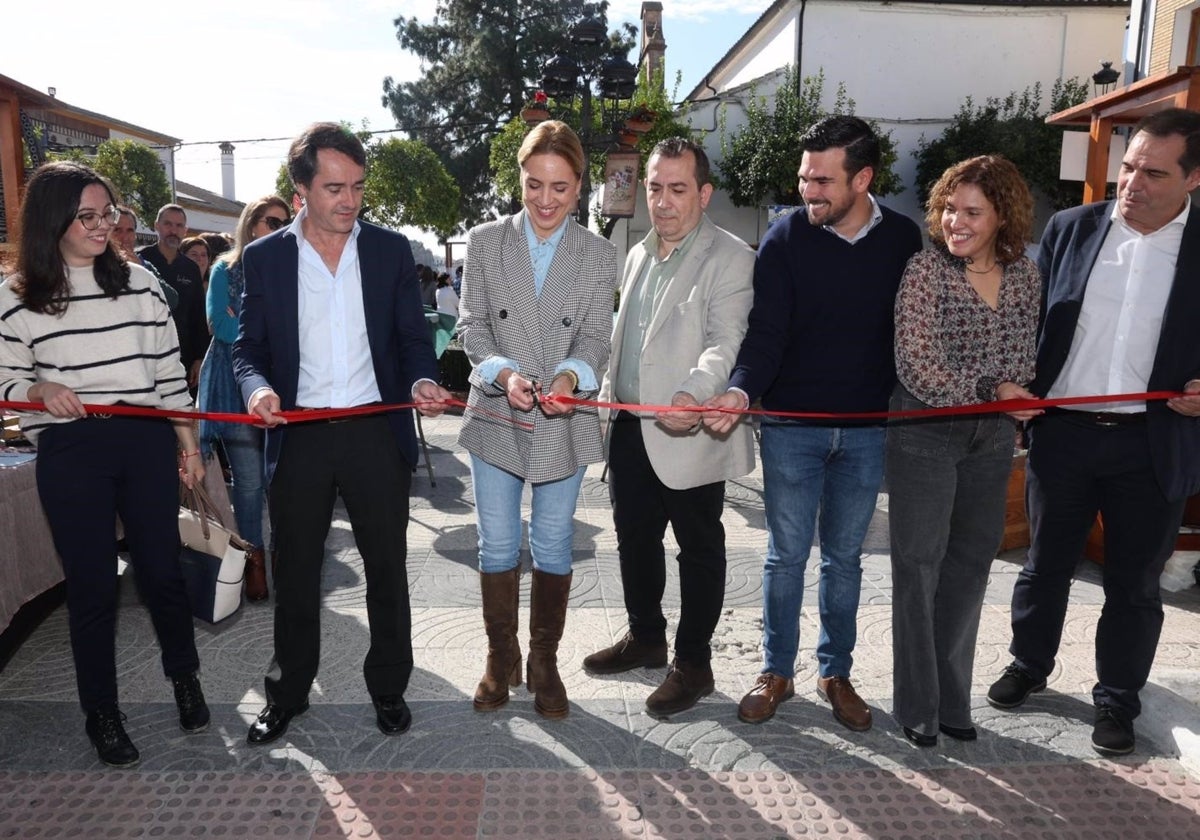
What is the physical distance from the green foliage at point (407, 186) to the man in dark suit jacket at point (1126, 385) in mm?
28727

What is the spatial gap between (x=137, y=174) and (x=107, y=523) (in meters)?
37.1

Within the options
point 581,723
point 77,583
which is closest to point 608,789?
point 581,723

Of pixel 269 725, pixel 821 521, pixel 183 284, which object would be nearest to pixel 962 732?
pixel 821 521

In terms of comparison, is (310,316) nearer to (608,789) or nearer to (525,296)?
(525,296)

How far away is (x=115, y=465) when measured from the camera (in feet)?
9.75

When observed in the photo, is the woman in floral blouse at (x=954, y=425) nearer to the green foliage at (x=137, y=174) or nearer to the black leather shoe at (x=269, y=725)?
the black leather shoe at (x=269, y=725)

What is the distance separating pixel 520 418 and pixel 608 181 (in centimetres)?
769

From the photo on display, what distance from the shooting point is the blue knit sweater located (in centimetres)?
306

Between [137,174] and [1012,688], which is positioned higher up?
[137,174]

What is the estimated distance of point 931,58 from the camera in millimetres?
21219

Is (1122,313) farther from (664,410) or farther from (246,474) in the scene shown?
(246,474)

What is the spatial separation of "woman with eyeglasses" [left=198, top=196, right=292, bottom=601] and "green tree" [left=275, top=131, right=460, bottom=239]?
26.1 metres

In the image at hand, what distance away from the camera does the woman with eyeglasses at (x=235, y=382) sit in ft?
14.5

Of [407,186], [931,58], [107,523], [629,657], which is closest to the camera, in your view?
[107,523]
